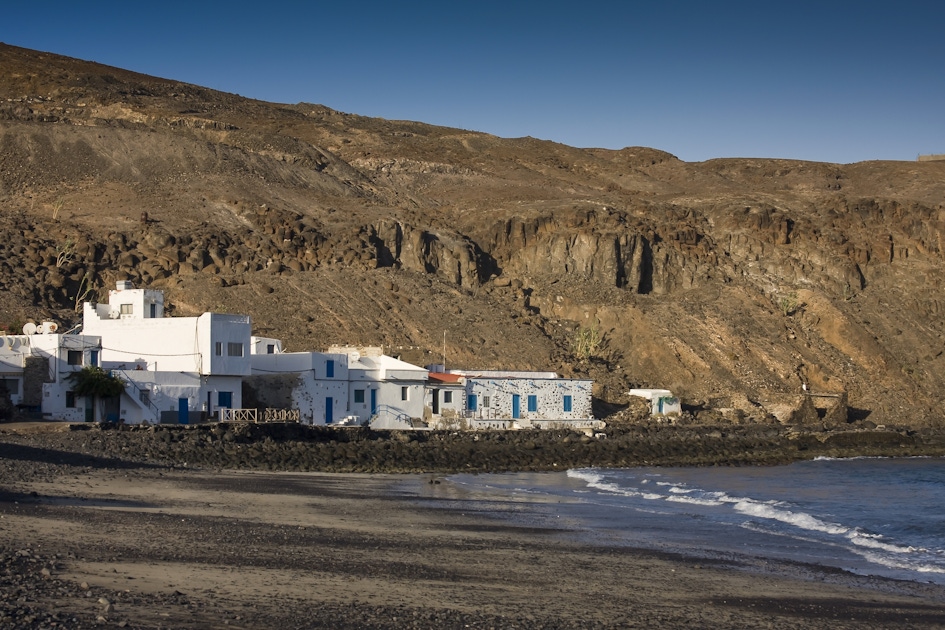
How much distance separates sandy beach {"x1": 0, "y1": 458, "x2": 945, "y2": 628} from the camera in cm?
1151

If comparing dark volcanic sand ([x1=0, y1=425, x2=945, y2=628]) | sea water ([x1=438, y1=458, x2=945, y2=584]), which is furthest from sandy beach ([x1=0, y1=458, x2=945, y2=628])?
sea water ([x1=438, y1=458, x2=945, y2=584])

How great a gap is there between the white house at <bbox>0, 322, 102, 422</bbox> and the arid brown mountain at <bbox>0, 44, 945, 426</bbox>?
980 centimetres

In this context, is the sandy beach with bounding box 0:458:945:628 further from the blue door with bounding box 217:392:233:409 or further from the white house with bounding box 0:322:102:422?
the blue door with bounding box 217:392:233:409

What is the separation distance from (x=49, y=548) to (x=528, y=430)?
34.6 metres

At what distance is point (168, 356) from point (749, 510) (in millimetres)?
22434

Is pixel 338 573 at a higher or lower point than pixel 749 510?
higher

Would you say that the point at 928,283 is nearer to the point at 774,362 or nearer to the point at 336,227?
the point at 774,362

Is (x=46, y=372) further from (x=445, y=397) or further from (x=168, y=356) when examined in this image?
(x=445, y=397)

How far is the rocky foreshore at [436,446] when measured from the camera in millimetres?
31281

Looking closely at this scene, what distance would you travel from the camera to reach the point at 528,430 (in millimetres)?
47562

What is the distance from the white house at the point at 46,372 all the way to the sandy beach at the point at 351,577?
54.3 ft

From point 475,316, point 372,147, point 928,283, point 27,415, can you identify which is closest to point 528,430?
point 475,316

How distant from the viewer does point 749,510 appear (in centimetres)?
2695

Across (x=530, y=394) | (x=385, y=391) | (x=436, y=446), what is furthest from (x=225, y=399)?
(x=530, y=394)
